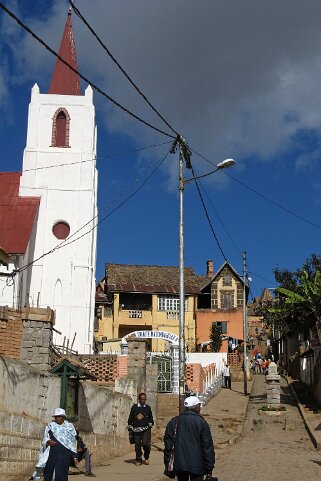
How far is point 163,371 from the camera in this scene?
81.6 ft

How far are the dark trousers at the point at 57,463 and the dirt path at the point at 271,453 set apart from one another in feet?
13.0

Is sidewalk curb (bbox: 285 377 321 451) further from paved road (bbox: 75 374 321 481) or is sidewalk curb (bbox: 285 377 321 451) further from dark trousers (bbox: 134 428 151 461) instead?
dark trousers (bbox: 134 428 151 461)

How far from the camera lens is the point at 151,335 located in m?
26.3

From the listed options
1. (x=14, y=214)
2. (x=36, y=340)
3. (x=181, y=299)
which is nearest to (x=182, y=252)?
(x=181, y=299)

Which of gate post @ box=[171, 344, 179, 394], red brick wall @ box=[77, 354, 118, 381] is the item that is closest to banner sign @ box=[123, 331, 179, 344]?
gate post @ box=[171, 344, 179, 394]

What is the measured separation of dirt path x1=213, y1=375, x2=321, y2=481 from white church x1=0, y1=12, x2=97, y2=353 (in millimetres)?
13074

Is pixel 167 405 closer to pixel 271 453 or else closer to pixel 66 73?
pixel 271 453

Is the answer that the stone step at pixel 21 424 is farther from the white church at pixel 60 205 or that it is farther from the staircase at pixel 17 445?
the white church at pixel 60 205

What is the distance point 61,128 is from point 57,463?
3135cm

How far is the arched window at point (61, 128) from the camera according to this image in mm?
38062

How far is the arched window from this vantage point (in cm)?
3806

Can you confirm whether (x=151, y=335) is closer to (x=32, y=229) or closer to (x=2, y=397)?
(x=32, y=229)

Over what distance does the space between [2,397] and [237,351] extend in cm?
4014

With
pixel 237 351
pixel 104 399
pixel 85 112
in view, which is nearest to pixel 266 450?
pixel 104 399
